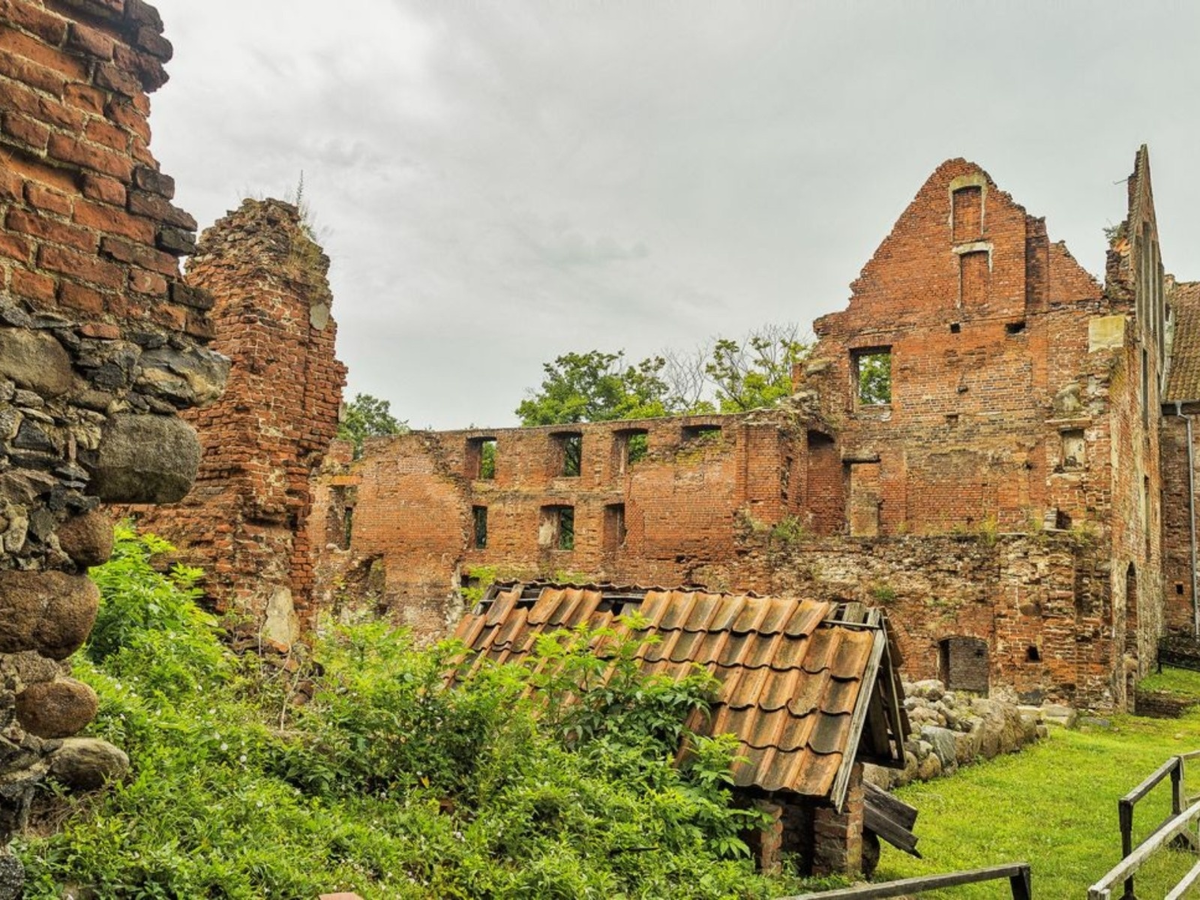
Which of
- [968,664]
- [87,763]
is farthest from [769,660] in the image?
[968,664]

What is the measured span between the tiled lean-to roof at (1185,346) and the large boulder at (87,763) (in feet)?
100

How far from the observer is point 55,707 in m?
3.32

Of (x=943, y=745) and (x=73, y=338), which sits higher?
Answer: (x=73, y=338)

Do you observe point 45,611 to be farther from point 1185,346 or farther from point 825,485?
point 1185,346

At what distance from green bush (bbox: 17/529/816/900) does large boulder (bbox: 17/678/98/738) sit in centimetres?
30

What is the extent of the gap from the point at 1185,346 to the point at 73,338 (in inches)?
1332

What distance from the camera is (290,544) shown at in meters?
9.67

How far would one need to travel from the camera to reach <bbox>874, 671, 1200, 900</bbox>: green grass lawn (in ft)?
26.2

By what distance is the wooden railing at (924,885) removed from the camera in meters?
4.09

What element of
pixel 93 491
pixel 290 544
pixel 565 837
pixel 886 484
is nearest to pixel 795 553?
pixel 886 484

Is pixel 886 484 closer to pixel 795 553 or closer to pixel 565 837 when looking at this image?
pixel 795 553

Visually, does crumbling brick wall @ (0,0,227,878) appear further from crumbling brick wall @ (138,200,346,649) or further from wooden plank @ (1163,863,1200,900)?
wooden plank @ (1163,863,1200,900)

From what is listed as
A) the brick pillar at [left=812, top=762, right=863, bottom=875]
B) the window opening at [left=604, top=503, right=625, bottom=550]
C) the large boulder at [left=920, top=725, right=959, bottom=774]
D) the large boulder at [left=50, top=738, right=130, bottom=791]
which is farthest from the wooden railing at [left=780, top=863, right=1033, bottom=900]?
the window opening at [left=604, top=503, right=625, bottom=550]

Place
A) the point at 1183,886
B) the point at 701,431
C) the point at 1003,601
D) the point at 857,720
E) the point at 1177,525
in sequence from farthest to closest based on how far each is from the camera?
the point at 1177,525
the point at 701,431
the point at 1003,601
the point at 857,720
the point at 1183,886
